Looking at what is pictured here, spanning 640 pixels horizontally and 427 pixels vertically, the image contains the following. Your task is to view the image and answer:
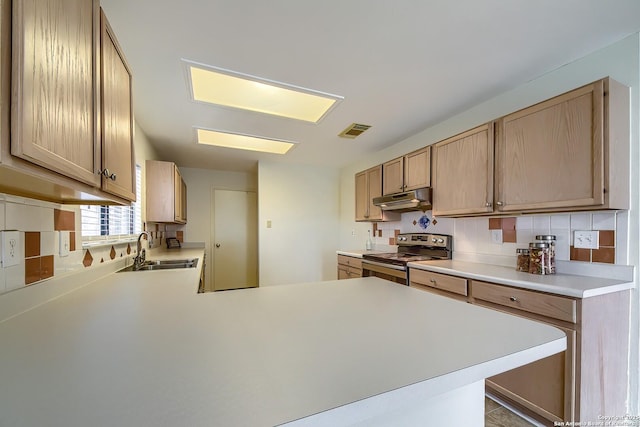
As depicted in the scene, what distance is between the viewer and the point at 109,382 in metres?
0.48

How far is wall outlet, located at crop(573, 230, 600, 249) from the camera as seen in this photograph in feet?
5.46

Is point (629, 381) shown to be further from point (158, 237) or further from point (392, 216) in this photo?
point (158, 237)

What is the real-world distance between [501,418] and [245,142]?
3.71 metres

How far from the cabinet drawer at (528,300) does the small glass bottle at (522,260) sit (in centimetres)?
40

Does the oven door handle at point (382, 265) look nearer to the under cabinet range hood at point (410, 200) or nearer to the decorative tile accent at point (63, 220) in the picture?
the under cabinet range hood at point (410, 200)

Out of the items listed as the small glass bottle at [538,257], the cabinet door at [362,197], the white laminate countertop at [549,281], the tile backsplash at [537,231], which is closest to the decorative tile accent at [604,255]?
the tile backsplash at [537,231]

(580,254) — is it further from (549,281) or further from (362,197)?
(362,197)

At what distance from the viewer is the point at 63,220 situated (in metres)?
1.34

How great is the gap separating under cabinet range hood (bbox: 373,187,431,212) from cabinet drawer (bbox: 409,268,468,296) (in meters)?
0.67

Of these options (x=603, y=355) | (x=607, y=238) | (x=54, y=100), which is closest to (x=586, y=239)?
(x=607, y=238)

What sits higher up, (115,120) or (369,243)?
(115,120)

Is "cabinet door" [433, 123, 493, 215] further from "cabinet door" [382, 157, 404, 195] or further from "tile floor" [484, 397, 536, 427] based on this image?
"tile floor" [484, 397, 536, 427]

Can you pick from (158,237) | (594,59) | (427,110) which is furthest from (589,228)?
(158,237)

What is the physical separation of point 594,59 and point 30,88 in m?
2.74
